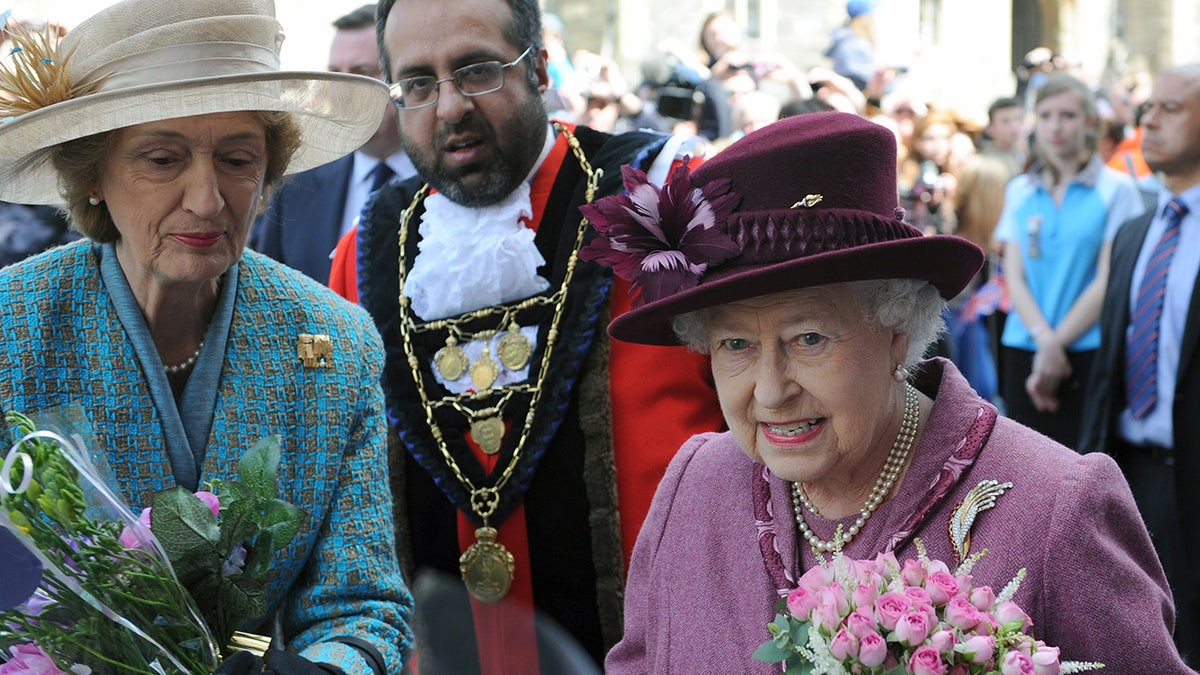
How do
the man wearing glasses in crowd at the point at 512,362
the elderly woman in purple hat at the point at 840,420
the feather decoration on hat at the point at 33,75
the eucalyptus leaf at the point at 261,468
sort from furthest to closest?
the man wearing glasses in crowd at the point at 512,362, the feather decoration on hat at the point at 33,75, the eucalyptus leaf at the point at 261,468, the elderly woman in purple hat at the point at 840,420

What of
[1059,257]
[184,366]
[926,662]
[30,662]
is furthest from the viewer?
[1059,257]

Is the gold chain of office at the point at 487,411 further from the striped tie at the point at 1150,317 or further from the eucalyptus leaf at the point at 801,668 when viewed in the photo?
the striped tie at the point at 1150,317

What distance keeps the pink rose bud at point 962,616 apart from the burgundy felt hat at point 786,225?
1.93 ft

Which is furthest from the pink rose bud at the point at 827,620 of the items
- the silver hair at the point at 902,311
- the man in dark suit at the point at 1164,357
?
the man in dark suit at the point at 1164,357

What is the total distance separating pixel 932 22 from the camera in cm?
2875

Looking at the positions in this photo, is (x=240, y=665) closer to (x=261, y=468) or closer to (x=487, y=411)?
(x=261, y=468)

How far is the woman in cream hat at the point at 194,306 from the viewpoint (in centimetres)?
249

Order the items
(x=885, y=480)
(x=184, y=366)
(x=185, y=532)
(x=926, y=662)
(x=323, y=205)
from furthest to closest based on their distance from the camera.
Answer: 1. (x=323, y=205)
2. (x=184, y=366)
3. (x=885, y=480)
4. (x=185, y=532)
5. (x=926, y=662)

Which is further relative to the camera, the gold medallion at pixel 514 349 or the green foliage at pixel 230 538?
the gold medallion at pixel 514 349

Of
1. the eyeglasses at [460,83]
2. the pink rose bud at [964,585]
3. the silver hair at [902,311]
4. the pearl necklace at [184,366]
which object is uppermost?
the eyeglasses at [460,83]

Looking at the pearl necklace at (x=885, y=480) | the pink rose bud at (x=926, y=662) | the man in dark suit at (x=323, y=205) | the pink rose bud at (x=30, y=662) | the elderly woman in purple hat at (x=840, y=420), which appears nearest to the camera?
the pink rose bud at (x=926, y=662)

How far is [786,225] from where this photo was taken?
7.42 feet

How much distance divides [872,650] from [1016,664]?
0.18 m

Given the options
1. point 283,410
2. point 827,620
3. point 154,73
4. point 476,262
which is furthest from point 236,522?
point 476,262
